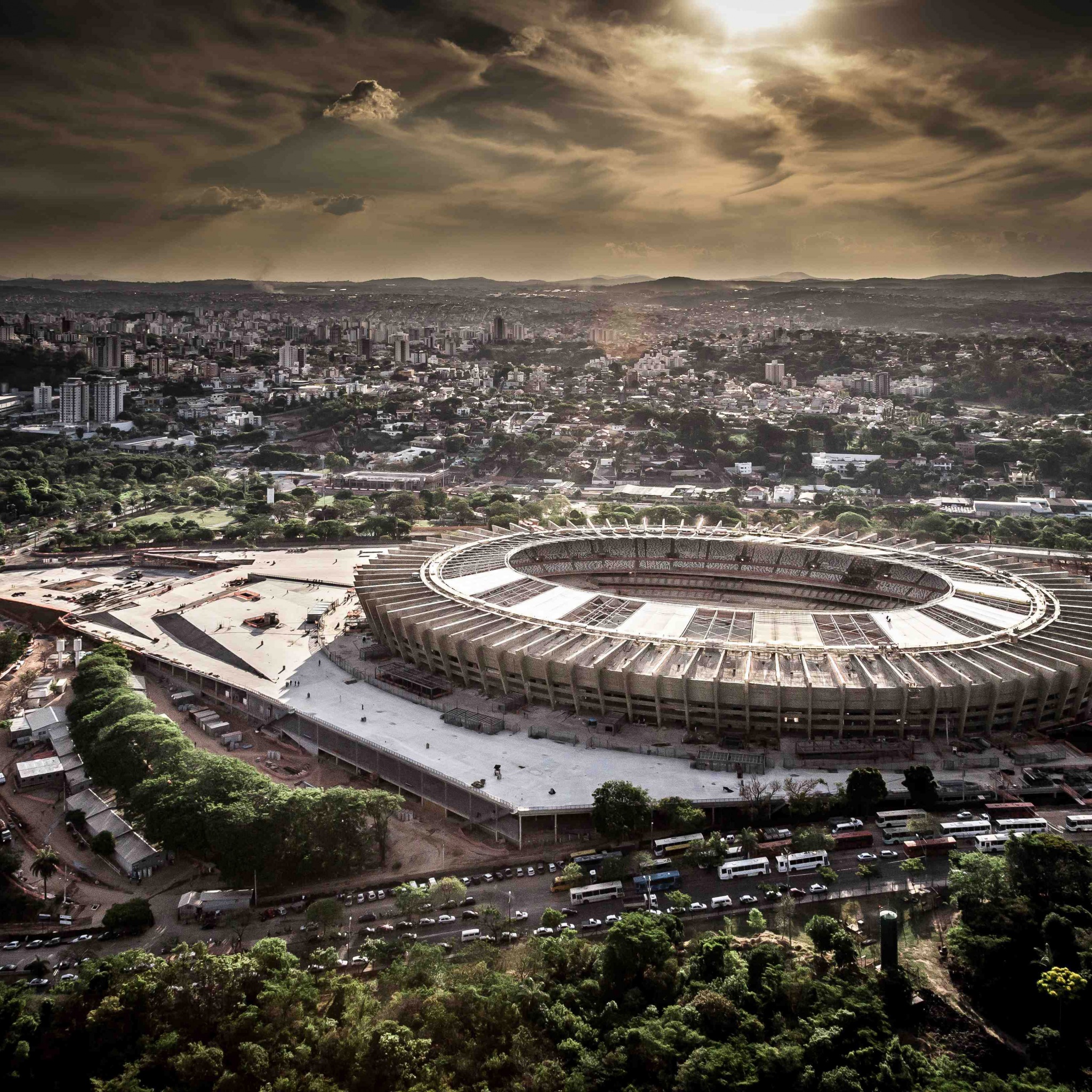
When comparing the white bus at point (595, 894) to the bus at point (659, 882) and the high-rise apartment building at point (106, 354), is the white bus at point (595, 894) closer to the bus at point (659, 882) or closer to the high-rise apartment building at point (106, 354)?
the bus at point (659, 882)

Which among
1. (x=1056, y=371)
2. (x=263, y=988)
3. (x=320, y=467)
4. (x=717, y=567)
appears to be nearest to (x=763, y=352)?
(x=1056, y=371)

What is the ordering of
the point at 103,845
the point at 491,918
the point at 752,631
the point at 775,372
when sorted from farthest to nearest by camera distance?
the point at 775,372 → the point at 752,631 → the point at 103,845 → the point at 491,918

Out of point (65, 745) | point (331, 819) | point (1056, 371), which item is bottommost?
point (65, 745)

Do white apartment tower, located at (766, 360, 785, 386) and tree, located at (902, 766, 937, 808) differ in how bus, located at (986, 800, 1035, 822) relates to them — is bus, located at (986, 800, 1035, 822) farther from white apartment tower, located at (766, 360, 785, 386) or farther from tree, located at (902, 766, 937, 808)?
white apartment tower, located at (766, 360, 785, 386)

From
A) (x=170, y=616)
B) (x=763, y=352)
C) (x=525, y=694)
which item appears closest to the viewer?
(x=525, y=694)

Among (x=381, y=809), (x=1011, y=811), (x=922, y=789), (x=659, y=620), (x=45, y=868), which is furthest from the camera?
(x=659, y=620)

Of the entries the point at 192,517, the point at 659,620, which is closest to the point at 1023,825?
the point at 659,620

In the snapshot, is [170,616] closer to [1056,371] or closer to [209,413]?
[209,413]

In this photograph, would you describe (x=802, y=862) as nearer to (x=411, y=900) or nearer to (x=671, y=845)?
(x=671, y=845)
